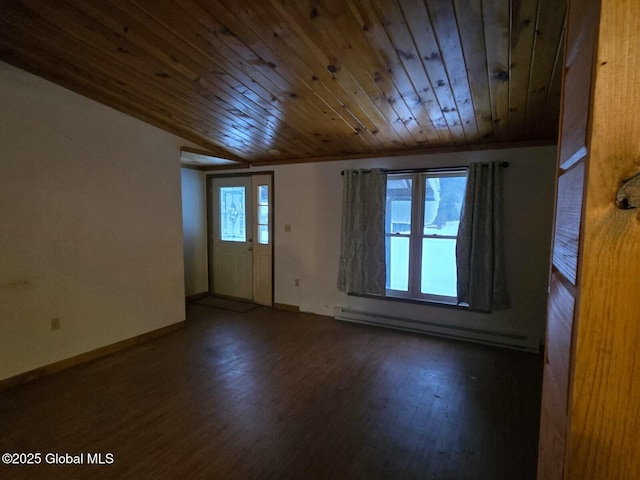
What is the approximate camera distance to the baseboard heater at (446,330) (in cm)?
328

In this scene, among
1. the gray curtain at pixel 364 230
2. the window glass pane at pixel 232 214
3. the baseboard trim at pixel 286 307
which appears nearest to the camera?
the gray curtain at pixel 364 230

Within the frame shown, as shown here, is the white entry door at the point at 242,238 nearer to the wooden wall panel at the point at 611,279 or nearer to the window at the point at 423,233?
the window at the point at 423,233

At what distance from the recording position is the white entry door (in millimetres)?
4789

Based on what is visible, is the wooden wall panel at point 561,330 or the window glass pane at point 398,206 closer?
the wooden wall panel at point 561,330

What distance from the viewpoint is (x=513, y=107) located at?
2.52 metres

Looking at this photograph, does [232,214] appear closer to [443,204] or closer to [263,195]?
[263,195]

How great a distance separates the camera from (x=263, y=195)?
4.77m

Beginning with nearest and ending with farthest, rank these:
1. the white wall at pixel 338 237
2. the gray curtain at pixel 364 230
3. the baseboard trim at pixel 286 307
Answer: the white wall at pixel 338 237 → the gray curtain at pixel 364 230 → the baseboard trim at pixel 286 307

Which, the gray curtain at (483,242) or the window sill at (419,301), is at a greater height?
the gray curtain at (483,242)

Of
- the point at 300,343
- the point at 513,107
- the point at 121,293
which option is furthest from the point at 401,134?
the point at 121,293

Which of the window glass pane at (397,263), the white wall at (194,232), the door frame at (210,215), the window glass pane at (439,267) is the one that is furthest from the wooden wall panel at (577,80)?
the white wall at (194,232)

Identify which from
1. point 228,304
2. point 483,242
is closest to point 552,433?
point 483,242

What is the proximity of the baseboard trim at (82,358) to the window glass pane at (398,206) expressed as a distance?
2.93 meters

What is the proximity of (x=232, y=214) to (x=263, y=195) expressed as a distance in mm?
702
